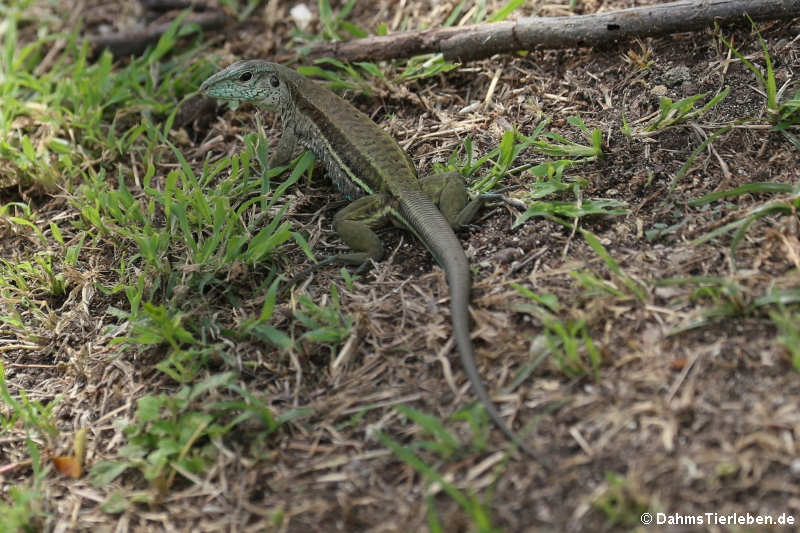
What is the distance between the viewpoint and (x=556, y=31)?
423 centimetres

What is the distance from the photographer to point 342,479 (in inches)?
104

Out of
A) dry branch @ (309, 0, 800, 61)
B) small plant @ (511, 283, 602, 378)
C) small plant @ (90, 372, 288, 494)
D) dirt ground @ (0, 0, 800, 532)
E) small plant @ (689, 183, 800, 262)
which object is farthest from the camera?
dry branch @ (309, 0, 800, 61)

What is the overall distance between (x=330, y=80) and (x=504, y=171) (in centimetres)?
167

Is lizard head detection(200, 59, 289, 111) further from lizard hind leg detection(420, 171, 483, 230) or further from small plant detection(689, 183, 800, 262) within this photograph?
small plant detection(689, 183, 800, 262)

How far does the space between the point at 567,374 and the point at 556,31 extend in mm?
2414

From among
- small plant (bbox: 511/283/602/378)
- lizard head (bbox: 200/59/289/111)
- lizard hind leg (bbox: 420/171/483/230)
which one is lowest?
small plant (bbox: 511/283/602/378)

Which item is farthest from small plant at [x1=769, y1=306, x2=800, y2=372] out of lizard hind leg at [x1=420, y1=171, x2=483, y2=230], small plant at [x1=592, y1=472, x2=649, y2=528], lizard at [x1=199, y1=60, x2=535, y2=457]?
lizard hind leg at [x1=420, y1=171, x2=483, y2=230]

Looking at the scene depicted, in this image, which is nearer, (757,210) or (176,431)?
(176,431)

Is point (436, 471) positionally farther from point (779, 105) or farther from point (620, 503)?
point (779, 105)

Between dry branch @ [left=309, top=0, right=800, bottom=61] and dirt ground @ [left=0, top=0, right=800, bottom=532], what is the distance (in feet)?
0.50

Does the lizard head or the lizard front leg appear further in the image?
the lizard head

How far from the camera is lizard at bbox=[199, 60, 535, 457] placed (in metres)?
3.03

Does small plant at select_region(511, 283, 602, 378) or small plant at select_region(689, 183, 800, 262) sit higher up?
small plant at select_region(511, 283, 602, 378)

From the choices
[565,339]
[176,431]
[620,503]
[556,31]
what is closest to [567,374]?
[565,339]
